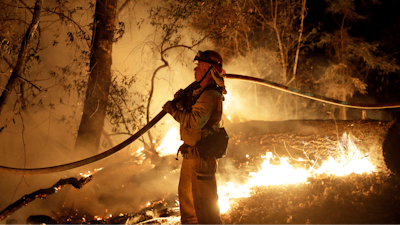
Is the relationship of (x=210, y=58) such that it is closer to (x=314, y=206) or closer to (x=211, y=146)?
(x=211, y=146)

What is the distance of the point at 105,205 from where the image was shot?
5.36 meters

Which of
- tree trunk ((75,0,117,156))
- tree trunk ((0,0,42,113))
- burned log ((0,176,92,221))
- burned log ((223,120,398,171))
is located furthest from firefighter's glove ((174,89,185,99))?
burned log ((223,120,398,171))

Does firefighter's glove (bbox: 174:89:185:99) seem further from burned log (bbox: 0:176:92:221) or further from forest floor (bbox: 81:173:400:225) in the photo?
burned log (bbox: 0:176:92:221)

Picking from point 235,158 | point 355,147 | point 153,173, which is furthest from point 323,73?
point 153,173

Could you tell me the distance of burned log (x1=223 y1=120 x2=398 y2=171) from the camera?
7121 mm

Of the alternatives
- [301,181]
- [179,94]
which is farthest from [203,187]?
[301,181]

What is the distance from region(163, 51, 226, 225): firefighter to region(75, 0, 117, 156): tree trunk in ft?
10.8

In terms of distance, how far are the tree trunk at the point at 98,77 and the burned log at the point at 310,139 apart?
417cm

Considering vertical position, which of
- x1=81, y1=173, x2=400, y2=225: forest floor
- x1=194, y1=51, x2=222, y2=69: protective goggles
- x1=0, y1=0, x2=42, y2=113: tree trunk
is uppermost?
x1=0, y1=0, x2=42, y2=113: tree trunk

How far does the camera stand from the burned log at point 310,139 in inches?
280

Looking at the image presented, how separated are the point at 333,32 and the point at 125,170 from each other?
11861mm

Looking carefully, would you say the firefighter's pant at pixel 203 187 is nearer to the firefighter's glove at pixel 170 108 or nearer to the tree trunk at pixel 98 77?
the firefighter's glove at pixel 170 108

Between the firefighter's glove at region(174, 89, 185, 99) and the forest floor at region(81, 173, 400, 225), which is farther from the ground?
the firefighter's glove at region(174, 89, 185, 99)

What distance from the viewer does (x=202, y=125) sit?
3.04 meters
